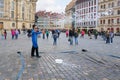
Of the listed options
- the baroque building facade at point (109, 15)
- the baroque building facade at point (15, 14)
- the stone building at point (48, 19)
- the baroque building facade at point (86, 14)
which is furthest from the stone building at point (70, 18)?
the stone building at point (48, 19)

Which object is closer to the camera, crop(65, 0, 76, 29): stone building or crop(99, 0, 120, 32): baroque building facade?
crop(99, 0, 120, 32): baroque building facade

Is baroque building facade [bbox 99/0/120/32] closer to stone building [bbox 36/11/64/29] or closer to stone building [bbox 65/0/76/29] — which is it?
stone building [bbox 65/0/76/29]

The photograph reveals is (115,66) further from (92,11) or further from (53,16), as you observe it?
(53,16)

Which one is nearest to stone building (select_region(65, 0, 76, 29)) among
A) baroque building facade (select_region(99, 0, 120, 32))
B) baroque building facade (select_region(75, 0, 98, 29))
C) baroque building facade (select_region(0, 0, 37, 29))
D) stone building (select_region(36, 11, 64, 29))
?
baroque building facade (select_region(75, 0, 98, 29))

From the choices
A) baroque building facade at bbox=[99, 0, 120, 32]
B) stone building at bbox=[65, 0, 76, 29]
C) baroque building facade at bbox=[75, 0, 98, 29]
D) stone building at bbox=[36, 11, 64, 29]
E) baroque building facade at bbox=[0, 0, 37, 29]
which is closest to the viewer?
baroque building facade at bbox=[99, 0, 120, 32]

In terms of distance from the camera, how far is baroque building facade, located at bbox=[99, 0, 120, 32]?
3041 inches

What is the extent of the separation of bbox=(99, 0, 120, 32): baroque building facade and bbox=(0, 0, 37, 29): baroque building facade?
32911mm

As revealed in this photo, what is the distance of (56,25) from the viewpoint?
170 meters

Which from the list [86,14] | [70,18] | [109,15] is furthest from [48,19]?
[109,15]

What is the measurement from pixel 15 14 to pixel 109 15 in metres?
38.9

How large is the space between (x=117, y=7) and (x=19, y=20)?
41.2m

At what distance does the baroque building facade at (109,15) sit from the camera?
7723 centimetres

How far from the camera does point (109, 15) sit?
8100 centimetres

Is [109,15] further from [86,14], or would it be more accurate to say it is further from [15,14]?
[15,14]
